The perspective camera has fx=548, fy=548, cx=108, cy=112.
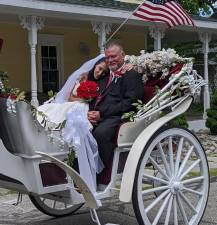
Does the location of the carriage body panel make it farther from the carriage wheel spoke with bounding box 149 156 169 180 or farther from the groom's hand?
the carriage wheel spoke with bounding box 149 156 169 180

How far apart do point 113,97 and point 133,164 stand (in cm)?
86

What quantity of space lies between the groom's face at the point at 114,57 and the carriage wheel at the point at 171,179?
858 mm

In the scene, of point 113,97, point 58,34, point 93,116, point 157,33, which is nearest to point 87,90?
point 93,116

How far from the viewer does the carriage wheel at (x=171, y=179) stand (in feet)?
16.5

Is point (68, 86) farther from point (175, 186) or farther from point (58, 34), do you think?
point (58, 34)

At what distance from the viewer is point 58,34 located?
16.6 metres

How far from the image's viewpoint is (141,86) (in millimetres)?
5535

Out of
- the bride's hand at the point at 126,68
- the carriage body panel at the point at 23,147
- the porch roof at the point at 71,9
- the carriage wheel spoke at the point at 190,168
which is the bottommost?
the carriage wheel spoke at the point at 190,168

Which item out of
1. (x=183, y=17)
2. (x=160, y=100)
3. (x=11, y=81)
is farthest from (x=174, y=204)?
(x=11, y=81)

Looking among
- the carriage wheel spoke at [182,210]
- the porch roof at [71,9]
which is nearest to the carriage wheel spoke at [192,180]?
the carriage wheel spoke at [182,210]

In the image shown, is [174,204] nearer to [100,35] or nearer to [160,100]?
[160,100]

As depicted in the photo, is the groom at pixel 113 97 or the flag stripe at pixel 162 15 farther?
the flag stripe at pixel 162 15

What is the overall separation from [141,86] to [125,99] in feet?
0.74

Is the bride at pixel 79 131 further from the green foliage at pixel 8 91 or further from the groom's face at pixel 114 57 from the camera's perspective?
the groom's face at pixel 114 57
